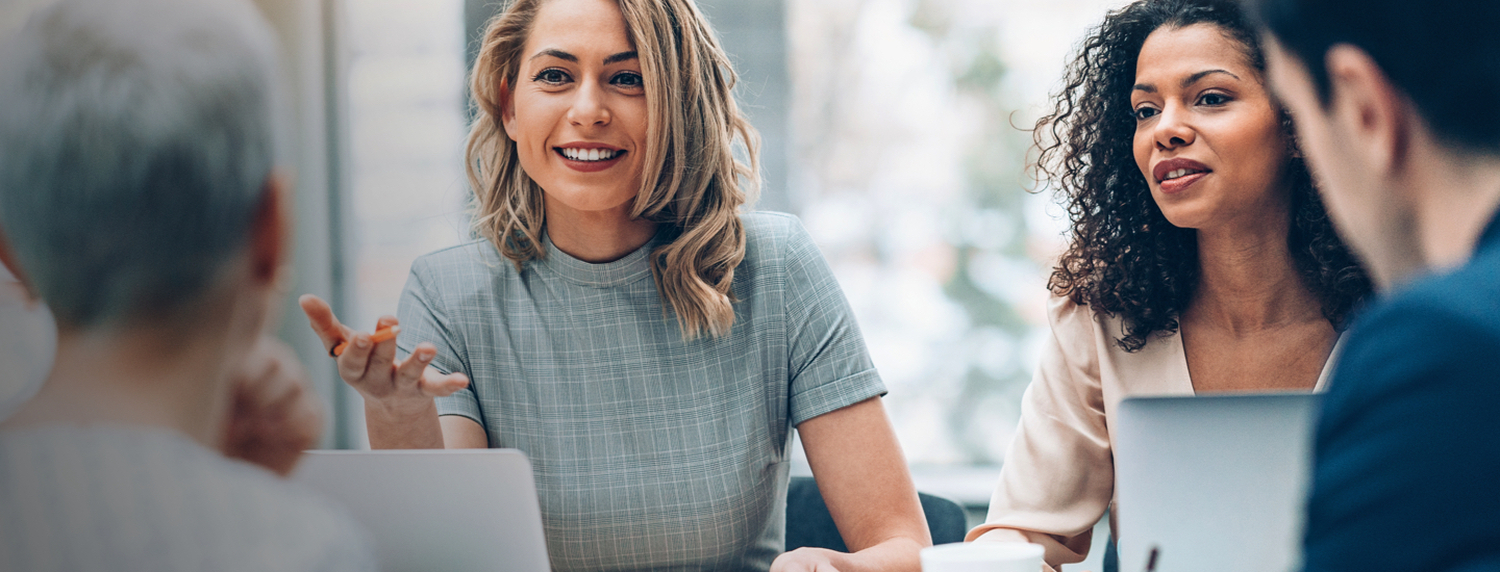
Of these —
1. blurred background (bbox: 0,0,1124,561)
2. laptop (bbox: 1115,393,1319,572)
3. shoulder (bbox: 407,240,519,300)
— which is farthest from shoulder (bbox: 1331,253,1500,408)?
blurred background (bbox: 0,0,1124,561)

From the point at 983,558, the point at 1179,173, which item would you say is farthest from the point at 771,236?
the point at 983,558

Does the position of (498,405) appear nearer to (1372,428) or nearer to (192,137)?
(192,137)

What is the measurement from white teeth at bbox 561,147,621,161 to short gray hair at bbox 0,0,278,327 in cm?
88

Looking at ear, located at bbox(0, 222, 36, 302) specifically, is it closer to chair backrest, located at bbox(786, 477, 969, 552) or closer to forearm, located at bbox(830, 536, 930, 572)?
forearm, located at bbox(830, 536, 930, 572)

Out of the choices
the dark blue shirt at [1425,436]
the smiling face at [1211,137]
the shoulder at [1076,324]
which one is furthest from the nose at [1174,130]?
the dark blue shirt at [1425,436]

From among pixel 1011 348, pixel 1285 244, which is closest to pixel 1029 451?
Result: pixel 1285 244

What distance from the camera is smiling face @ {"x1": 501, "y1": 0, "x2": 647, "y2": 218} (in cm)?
142

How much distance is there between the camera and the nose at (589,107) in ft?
4.57

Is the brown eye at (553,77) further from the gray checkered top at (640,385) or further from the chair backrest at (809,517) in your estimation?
the chair backrest at (809,517)

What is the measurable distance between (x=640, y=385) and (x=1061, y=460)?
598 millimetres

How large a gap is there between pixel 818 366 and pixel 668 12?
557mm

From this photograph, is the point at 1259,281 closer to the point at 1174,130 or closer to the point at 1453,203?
the point at 1174,130

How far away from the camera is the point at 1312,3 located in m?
0.51

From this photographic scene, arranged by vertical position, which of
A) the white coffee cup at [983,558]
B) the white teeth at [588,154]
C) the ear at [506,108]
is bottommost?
the white coffee cup at [983,558]
